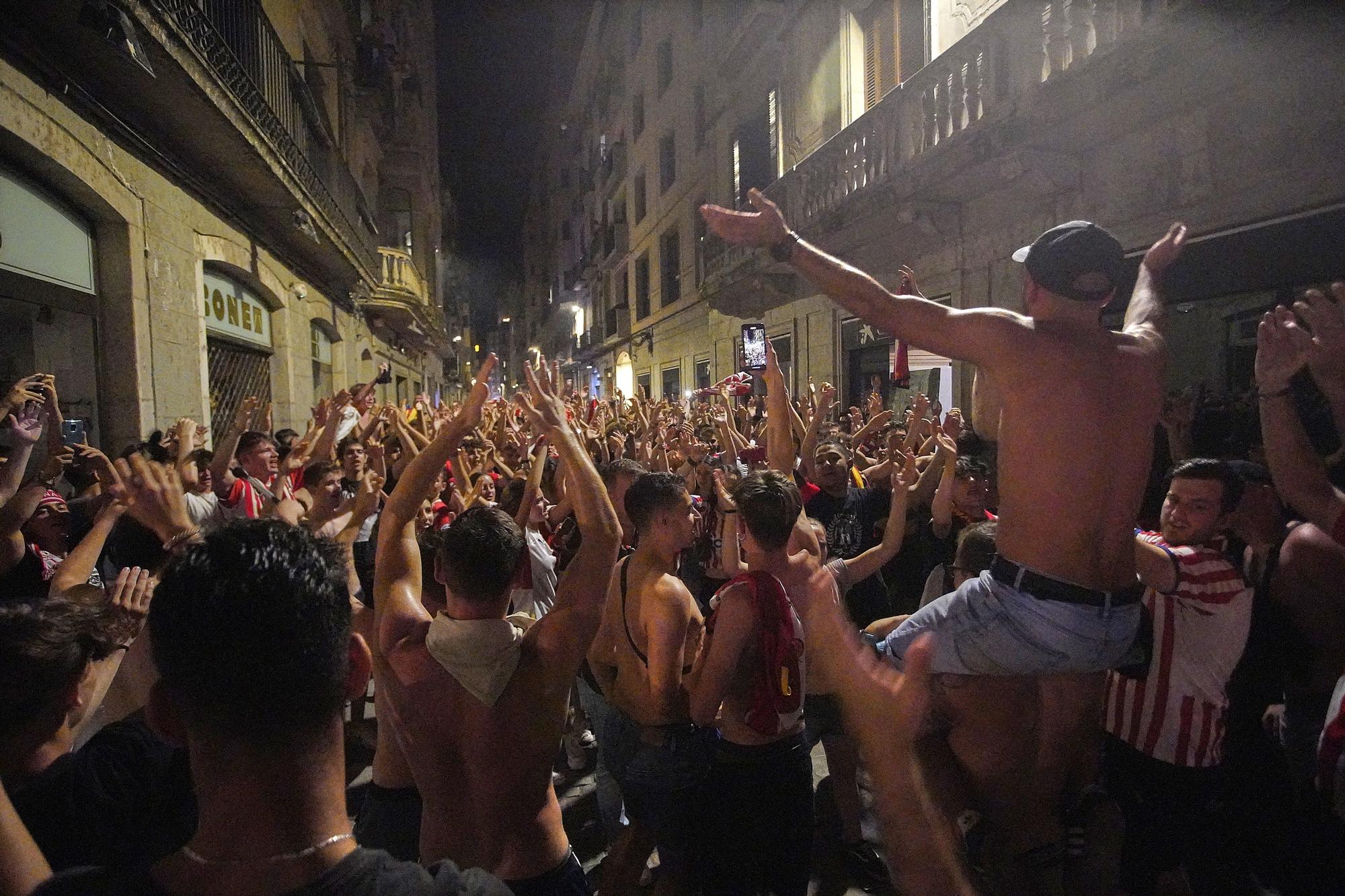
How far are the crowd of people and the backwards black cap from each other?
0.4 inches

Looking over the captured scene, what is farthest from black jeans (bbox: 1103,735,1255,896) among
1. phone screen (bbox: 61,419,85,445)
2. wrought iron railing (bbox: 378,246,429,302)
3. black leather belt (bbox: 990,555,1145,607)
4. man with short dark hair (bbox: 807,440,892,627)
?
wrought iron railing (bbox: 378,246,429,302)

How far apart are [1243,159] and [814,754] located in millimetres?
6109

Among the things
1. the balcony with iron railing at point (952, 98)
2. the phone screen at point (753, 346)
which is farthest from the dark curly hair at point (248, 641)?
the phone screen at point (753, 346)

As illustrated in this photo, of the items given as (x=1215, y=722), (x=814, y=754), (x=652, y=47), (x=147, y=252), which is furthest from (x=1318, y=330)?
(x=652, y=47)

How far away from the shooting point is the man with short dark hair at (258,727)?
91 cm

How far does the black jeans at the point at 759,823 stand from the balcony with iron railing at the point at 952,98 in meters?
6.57

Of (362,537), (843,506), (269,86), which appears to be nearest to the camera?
(362,537)

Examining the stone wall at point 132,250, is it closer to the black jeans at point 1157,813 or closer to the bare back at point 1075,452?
the bare back at point 1075,452

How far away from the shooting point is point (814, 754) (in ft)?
13.4

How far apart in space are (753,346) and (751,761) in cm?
1248

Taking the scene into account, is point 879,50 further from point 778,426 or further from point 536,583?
point 536,583

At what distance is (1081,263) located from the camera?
1.95 metres

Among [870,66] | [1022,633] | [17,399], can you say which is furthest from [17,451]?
[870,66]

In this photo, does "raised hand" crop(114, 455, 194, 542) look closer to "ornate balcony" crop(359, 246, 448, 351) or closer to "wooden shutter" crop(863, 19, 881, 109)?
"wooden shutter" crop(863, 19, 881, 109)
